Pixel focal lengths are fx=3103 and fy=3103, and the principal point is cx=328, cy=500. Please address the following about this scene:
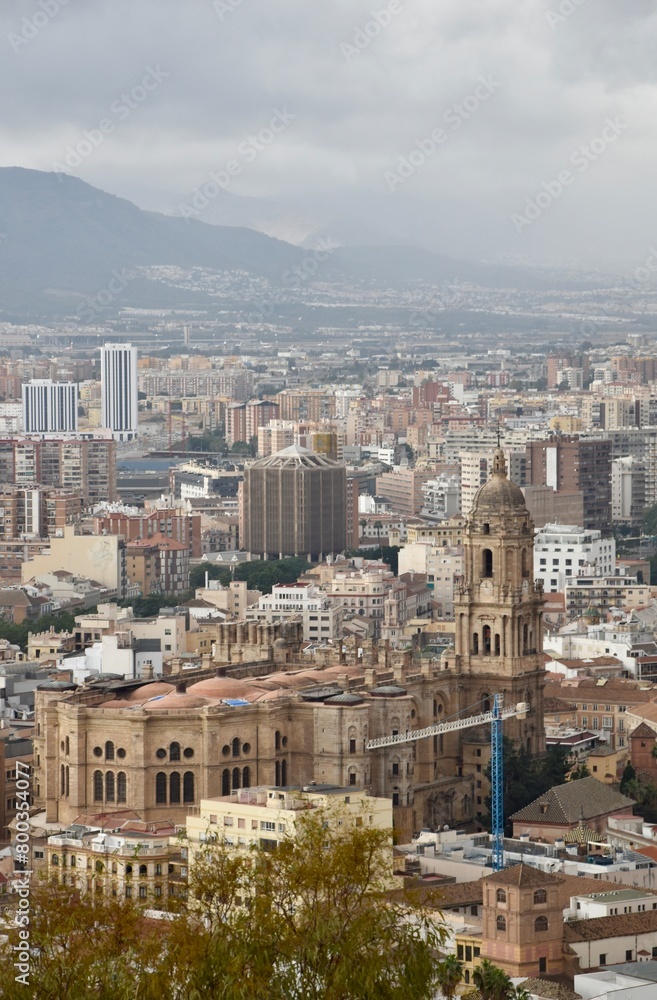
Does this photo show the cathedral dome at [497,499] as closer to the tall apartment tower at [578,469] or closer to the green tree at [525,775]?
the green tree at [525,775]

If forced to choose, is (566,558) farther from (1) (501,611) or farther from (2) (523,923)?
(2) (523,923)

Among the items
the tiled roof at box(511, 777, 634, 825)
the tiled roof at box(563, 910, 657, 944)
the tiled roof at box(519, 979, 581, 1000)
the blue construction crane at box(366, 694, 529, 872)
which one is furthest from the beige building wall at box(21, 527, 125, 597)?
the tiled roof at box(519, 979, 581, 1000)

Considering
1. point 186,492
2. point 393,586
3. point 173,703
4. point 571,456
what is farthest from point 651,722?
point 186,492

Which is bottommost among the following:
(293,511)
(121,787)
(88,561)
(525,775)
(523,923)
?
(523,923)

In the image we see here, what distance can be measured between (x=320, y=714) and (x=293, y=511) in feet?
235

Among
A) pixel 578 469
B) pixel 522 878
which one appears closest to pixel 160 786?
pixel 522 878

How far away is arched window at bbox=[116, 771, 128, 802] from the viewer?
191 feet

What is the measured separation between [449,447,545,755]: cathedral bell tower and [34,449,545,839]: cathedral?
0.03m

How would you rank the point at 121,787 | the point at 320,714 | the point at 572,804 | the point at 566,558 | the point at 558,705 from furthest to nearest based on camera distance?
the point at 566,558 < the point at 558,705 < the point at 320,714 < the point at 572,804 < the point at 121,787

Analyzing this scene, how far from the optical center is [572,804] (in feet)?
193

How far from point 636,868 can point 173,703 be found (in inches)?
404

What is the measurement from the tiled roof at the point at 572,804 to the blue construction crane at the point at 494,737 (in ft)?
2.28

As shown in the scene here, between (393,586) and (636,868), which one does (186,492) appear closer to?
(393,586)

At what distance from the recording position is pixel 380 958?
3338 centimetres
